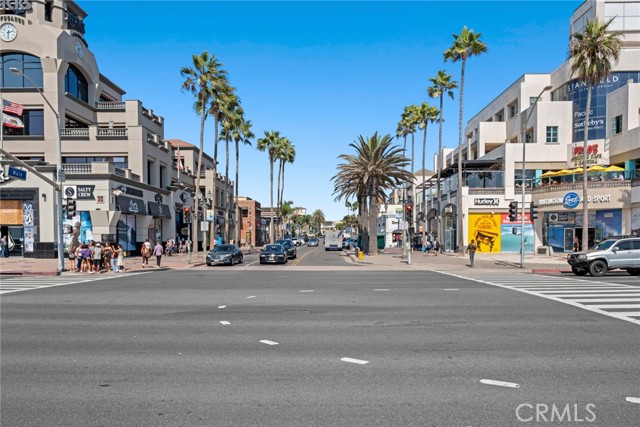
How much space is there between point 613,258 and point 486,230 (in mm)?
21477

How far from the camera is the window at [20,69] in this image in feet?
127

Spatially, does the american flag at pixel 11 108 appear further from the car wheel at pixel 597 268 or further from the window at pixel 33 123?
the car wheel at pixel 597 268

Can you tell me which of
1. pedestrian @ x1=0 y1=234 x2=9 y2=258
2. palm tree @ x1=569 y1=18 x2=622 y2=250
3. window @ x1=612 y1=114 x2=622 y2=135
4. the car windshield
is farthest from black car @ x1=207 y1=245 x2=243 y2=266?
window @ x1=612 y1=114 x2=622 y2=135

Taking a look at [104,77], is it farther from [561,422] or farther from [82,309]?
[561,422]

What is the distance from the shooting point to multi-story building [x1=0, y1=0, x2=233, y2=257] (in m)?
35.9

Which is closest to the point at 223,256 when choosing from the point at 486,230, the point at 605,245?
the point at 605,245

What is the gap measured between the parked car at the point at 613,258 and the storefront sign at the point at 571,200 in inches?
711

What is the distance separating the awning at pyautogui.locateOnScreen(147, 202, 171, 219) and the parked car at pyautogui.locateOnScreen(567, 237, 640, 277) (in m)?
34.8

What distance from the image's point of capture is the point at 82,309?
12.9 metres

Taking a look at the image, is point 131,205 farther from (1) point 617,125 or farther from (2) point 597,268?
(1) point 617,125

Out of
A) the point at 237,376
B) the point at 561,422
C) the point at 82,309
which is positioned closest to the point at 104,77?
the point at 82,309

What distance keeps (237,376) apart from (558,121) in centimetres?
4862

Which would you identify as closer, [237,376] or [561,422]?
[561,422]

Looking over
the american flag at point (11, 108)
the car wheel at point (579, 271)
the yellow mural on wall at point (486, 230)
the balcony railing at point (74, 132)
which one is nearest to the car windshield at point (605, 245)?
the car wheel at point (579, 271)
